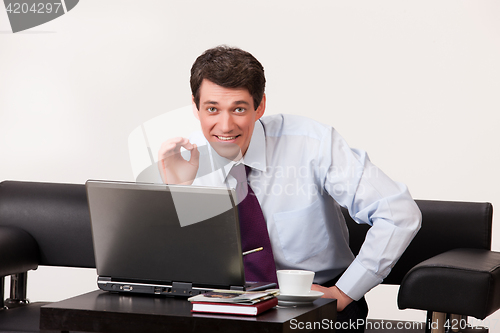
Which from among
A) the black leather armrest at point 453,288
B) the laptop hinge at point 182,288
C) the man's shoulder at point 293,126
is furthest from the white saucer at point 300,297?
the man's shoulder at point 293,126

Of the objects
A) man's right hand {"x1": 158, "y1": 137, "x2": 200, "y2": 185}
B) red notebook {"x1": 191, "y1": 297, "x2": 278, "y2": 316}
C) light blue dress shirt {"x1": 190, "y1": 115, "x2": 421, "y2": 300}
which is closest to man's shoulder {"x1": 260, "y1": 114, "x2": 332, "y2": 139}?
light blue dress shirt {"x1": 190, "y1": 115, "x2": 421, "y2": 300}

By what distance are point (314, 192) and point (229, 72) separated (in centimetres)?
45

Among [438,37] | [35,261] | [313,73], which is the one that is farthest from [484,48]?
[35,261]

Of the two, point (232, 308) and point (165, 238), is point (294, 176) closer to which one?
point (165, 238)

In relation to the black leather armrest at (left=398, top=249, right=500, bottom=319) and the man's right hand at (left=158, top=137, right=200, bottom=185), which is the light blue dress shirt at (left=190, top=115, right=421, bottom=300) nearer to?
the man's right hand at (left=158, top=137, right=200, bottom=185)

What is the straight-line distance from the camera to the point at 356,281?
165 cm

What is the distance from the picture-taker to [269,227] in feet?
5.93

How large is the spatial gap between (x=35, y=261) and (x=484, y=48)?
2.10 m

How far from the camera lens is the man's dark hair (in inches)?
68.7

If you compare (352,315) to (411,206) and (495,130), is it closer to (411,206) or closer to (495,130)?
(411,206)

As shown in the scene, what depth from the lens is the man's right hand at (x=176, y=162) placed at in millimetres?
1635

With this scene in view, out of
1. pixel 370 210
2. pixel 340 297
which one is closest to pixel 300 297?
pixel 340 297

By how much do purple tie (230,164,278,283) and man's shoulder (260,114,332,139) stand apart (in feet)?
0.89

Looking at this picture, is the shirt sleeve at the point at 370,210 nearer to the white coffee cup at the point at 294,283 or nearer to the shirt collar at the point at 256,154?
the shirt collar at the point at 256,154
